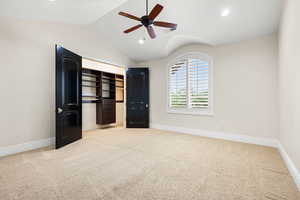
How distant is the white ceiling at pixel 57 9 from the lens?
2542 millimetres

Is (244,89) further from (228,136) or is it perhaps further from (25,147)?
(25,147)

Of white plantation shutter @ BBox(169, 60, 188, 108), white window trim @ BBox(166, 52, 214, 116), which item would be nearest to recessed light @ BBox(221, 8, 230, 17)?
white window trim @ BBox(166, 52, 214, 116)

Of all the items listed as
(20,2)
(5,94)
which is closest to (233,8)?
(20,2)

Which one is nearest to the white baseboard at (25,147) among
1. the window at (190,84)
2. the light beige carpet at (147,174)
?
the light beige carpet at (147,174)

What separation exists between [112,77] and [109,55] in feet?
4.19

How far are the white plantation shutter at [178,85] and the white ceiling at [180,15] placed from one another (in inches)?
38.5

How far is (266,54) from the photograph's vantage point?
3.37 m

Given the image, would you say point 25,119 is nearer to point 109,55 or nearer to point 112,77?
point 109,55

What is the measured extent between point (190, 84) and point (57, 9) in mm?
3918

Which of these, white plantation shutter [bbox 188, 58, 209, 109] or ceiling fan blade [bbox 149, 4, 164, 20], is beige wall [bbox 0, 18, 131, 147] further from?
white plantation shutter [bbox 188, 58, 209, 109]

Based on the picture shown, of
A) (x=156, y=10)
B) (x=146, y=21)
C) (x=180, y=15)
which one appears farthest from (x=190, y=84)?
(x=156, y=10)

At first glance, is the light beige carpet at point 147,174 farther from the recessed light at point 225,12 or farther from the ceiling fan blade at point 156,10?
the recessed light at point 225,12

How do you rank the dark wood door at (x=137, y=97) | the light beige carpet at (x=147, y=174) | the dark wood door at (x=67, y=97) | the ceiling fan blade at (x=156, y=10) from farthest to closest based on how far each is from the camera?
the dark wood door at (x=137, y=97) < the dark wood door at (x=67, y=97) < the ceiling fan blade at (x=156, y=10) < the light beige carpet at (x=147, y=174)

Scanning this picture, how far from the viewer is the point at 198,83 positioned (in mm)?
4438
